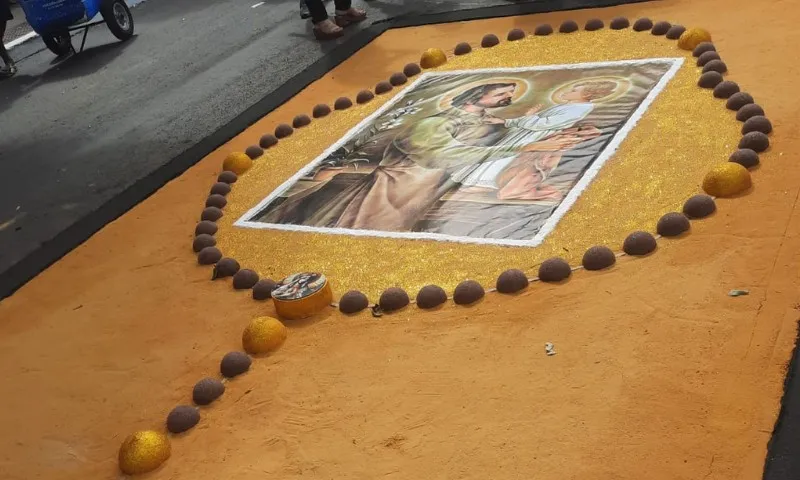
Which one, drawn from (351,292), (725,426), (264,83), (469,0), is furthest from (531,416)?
(469,0)

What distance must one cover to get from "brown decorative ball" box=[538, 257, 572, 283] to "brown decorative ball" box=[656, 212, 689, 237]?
411 mm

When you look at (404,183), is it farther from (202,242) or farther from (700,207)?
(700,207)

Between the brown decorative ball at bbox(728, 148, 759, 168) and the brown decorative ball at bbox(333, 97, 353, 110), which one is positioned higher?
the brown decorative ball at bbox(728, 148, 759, 168)

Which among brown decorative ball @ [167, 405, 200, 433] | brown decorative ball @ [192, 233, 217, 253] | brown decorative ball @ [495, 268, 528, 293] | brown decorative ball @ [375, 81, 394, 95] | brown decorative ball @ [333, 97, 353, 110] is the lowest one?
brown decorative ball @ [167, 405, 200, 433]

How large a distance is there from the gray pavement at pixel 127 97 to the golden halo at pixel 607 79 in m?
2.39

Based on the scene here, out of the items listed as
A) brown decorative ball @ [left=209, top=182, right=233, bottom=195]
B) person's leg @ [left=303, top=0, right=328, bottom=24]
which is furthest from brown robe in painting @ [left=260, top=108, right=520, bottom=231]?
person's leg @ [left=303, top=0, right=328, bottom=24]

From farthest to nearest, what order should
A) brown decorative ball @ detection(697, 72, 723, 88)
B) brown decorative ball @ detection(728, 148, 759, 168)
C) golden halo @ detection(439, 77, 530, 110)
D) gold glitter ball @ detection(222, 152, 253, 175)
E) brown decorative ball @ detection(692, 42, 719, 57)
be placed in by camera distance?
gold glitter ball @ detection(222, 152, 253, 175) < golden halo @ detection(439, 77, 530, 110) < brown decorative ball @ detection(692, 42, 719, 57) < brown decorative ball @ detection(697, 72, 723, 88) < brown decorative ball @ detection(728, 148, 759, 168)

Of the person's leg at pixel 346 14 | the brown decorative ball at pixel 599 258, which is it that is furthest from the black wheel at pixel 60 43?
the brown decorative ball at pixel 599 258

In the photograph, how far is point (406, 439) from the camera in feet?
9.21

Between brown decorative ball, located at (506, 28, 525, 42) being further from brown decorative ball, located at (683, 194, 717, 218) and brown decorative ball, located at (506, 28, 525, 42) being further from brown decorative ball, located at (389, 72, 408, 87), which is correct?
brown decorative ball, located at (683, 194, 717, 218)

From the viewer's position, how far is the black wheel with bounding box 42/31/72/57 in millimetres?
9031

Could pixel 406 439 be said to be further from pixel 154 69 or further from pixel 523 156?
pixel 154 69

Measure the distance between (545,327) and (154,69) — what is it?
589 cm

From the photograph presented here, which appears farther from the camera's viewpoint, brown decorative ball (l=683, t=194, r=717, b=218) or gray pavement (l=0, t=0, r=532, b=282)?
gray pavement (l=0, t=0, r=532, b=282)
